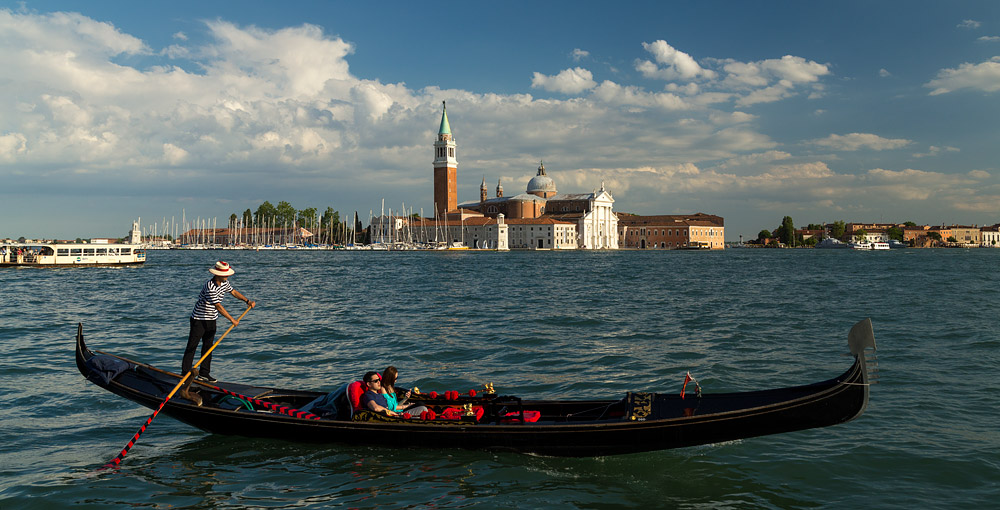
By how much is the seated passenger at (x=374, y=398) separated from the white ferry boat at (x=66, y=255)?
45463 mm

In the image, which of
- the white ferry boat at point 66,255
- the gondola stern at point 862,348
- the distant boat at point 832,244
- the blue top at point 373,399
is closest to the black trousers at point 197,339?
the blue top at point 373,399

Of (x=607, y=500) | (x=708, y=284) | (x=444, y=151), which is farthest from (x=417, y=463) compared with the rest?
(x=444, y=151)

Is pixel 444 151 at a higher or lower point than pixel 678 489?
higher

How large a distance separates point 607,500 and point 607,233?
10184cm

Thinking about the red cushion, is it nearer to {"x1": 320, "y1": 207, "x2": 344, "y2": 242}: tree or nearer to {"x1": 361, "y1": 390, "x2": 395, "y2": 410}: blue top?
{"x1": 361, "y1": 390, "x2": 395, "y2": 410}: blue top

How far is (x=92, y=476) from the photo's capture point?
5.75 metres

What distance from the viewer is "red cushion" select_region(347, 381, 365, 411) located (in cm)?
599

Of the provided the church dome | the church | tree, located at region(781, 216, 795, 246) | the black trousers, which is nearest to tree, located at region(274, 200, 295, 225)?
the church

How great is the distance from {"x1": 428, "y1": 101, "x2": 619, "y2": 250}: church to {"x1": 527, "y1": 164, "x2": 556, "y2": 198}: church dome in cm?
278

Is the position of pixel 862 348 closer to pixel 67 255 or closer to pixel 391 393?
pixel 391 393

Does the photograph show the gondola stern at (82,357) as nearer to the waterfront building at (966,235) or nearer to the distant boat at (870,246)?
the distant boat at (870,246)

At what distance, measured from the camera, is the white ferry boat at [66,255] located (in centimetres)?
A: 4303

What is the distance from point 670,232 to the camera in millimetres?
109500

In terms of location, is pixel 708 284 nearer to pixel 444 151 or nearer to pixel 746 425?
pixel 746 425
